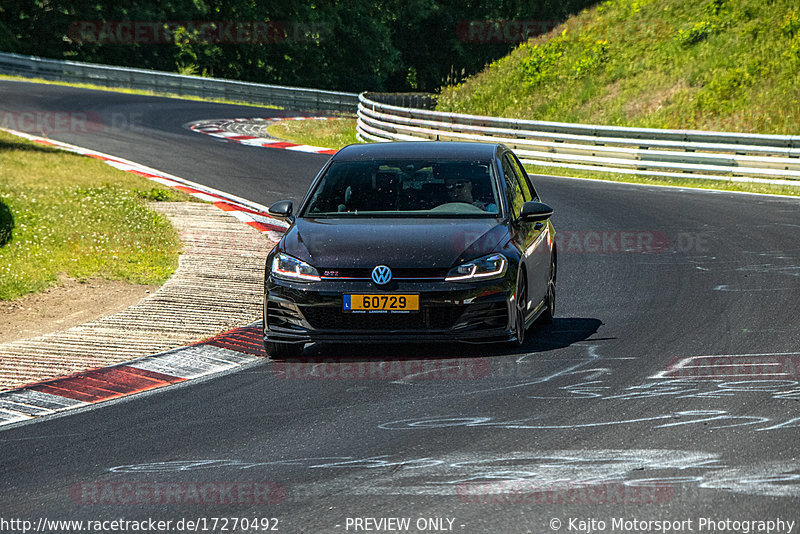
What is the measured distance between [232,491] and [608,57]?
32452mm

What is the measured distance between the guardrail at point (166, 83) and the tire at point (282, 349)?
35.1m

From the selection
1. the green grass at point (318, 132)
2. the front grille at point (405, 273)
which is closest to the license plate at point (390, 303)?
the front grille at point (405, 273)

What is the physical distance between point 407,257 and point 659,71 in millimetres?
27424

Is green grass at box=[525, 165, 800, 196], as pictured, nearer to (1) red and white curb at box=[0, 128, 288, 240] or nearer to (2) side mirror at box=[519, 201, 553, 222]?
(1) red and white curb at box=[0, 128, 288, 240]

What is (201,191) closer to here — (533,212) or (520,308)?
(533,212)

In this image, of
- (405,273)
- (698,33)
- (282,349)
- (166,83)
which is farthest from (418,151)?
(166,83)

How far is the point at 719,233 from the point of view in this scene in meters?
16.2

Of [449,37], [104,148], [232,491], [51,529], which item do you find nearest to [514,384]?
[232,491]

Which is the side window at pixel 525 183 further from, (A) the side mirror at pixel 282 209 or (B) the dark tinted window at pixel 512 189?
(A) the side mirror at pixel 282 209

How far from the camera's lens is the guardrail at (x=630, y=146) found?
23.5 meters

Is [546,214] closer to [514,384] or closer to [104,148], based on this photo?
[514,384]

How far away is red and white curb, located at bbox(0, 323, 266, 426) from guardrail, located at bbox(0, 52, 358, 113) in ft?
114

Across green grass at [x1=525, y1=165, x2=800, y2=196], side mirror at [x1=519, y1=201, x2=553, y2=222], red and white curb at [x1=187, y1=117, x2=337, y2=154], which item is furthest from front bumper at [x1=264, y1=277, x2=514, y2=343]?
red and white curb at [x1=187, y1=117, x2=337, y2=154]

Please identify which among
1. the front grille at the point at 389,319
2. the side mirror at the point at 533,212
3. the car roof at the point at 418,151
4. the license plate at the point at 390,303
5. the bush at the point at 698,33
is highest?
the bush at the point at 698,33
